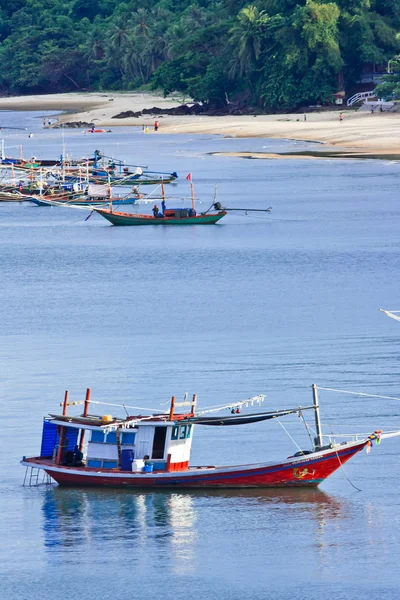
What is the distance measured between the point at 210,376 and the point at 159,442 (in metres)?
8.07

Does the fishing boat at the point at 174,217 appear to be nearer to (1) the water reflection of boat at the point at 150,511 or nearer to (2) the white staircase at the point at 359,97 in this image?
(1) the water reflection of boat at the point at 150,511

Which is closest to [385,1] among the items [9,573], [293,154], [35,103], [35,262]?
[293,154]

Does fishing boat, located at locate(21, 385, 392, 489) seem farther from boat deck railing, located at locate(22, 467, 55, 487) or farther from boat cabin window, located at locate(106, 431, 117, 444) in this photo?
boat deck railing, located at locate(22, 467, 55, 487)

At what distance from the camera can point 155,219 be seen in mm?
74438

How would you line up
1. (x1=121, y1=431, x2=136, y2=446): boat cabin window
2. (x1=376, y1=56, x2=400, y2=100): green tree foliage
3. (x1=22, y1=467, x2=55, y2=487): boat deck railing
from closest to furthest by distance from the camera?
1. (x1=121, y1=431, x2=136, y2=446): boat cabin window
2. (x1=22, y1=467, x2=55, y2=487): boat deck railing
3. (x1=376, y1=56, x2=400, y2=100): green tree foliage

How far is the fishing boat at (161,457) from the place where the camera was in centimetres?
2705

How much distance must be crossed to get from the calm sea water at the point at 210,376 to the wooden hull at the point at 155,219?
573 millimetres

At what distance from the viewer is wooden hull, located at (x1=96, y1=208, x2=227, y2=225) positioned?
243 ft

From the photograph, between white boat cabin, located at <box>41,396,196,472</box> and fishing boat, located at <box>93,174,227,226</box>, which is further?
fishing boat, located at <box>93,174,227,226</box>

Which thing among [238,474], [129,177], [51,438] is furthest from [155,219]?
[238,474]

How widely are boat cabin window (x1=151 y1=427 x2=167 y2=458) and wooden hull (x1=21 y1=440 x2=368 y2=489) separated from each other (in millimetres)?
390

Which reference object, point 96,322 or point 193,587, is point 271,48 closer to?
point 96,322

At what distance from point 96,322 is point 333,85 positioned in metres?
100

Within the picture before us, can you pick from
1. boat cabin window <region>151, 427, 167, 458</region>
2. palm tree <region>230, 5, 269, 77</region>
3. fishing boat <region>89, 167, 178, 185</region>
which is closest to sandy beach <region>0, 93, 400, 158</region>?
palm tree <region>230, 5, 269, 77</region>
